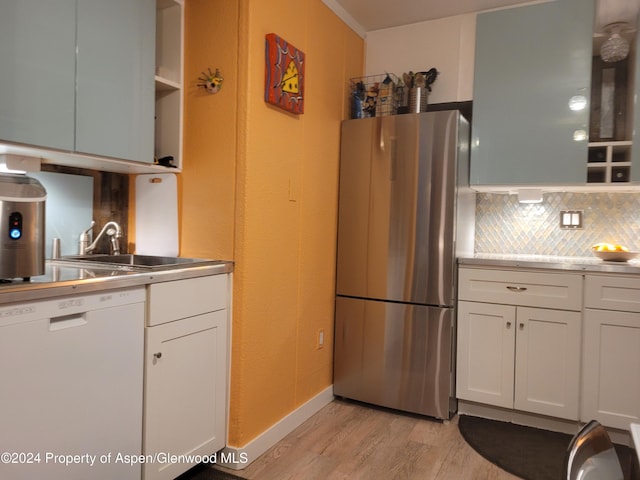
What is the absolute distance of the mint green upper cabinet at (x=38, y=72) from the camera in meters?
1.48

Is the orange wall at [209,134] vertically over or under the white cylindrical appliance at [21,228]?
over

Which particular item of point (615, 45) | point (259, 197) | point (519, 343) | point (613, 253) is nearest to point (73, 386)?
point (259, 197)

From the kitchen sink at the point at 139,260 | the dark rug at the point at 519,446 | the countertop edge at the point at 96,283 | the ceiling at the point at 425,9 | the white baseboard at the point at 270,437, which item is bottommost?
the dark rug at the point at 519,446

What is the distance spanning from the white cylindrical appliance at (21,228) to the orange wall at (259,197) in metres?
0.81

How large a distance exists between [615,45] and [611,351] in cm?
171

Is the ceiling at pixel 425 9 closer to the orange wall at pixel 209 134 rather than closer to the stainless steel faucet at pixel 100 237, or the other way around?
the orange wall at pixel 209 134

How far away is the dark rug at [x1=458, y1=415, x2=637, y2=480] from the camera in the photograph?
2168mm

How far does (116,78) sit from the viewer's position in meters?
1.86

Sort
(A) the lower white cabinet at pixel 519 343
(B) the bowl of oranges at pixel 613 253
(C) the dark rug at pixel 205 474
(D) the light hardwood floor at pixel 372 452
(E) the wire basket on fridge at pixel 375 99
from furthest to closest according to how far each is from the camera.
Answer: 1. (E) the wire basket on fridge at pixel 375 99
2. (B) the bowl of oranges at pixel 613 253
3. (A) the lower white cabinet at pixel 519 343
4. (D) the light hardwood floor at pixel 372 452
5. (C) the dark rug at pixel 205 474

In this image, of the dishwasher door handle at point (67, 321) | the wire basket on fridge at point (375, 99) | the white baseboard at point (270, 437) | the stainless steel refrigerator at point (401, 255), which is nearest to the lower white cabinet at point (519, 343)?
the stainless steel refrigerator at point (401, 255)

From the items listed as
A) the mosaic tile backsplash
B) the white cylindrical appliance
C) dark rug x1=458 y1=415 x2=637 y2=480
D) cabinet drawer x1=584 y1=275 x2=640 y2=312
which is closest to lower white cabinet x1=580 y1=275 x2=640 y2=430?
cabinet drawer x1=584 y1=275 x2=640 y2=312

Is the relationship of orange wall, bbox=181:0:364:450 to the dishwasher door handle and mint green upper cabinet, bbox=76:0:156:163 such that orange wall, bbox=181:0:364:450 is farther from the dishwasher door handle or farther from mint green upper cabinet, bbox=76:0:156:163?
the dishwasher door handle

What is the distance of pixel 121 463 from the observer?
5.41 feet

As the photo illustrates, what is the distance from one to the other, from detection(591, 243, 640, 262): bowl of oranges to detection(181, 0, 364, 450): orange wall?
5.36ft
